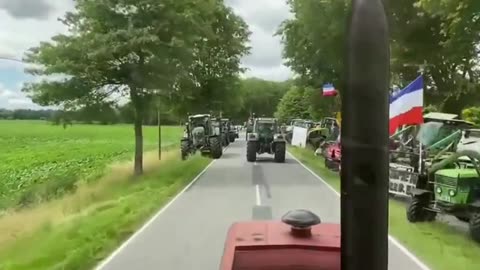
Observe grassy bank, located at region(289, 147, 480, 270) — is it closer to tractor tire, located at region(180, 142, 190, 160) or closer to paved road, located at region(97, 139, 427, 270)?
paved road, located at region(97, 139, 427, 270)

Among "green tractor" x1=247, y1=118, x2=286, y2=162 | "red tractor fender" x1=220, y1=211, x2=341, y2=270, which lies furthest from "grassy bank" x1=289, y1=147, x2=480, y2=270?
→ "green tractor" x1=247, y1=118, x2=286, y2=162

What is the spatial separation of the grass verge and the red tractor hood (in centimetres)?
474

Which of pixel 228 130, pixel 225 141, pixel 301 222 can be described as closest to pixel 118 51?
pixel 301 222

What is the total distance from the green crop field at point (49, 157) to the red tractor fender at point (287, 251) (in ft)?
32.5

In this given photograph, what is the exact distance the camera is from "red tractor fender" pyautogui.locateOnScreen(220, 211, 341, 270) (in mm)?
2537

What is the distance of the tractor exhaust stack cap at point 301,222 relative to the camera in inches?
103

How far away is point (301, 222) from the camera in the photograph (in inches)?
103

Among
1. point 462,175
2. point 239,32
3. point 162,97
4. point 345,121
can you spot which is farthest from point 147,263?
point 239,32

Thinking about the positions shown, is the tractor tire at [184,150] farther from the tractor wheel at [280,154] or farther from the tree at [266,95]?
the tree at [266,95]

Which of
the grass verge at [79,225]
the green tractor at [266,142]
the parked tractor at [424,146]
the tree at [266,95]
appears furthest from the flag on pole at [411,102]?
the green tractor at [266,142]

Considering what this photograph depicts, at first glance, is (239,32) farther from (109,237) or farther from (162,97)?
(109,237)

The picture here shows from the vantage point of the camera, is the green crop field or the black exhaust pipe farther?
the green crop field

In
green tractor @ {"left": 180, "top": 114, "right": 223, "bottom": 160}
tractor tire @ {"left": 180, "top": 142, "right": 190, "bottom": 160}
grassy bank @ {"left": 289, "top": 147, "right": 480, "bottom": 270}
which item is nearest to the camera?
grassy bank @ {"left": 289, "top": 147, "right": 480, "bottom": 270}

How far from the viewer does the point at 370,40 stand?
1.62m
